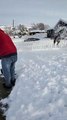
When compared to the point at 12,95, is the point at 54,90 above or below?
above

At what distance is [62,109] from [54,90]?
44.3 inches

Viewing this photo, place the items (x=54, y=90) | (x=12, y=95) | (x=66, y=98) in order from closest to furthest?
(x=66, y=98), (x=54, y=90), (x=12, y=95)

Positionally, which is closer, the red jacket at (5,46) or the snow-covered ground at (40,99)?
the snow-covered ground at (40,99)

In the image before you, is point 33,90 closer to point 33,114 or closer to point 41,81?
point 41,81

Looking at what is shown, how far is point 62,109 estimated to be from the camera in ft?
16.6

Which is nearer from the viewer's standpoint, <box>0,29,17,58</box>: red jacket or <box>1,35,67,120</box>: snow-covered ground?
<box>1,35,67,120</box>: snow-covered ground

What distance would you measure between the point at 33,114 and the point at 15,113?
520mm

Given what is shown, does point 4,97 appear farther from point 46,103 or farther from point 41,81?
point 46,103

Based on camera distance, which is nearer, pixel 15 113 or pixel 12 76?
pixel 15 113

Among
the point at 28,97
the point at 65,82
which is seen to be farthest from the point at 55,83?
the point at 28,97

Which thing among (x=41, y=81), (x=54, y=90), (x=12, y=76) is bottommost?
(x=12, y=76)

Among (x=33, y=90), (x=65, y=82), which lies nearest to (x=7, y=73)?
(x=33, y=90)

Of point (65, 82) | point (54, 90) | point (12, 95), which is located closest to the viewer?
point (54, 90)

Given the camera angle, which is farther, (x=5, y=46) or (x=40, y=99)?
(x=5, y=46)
